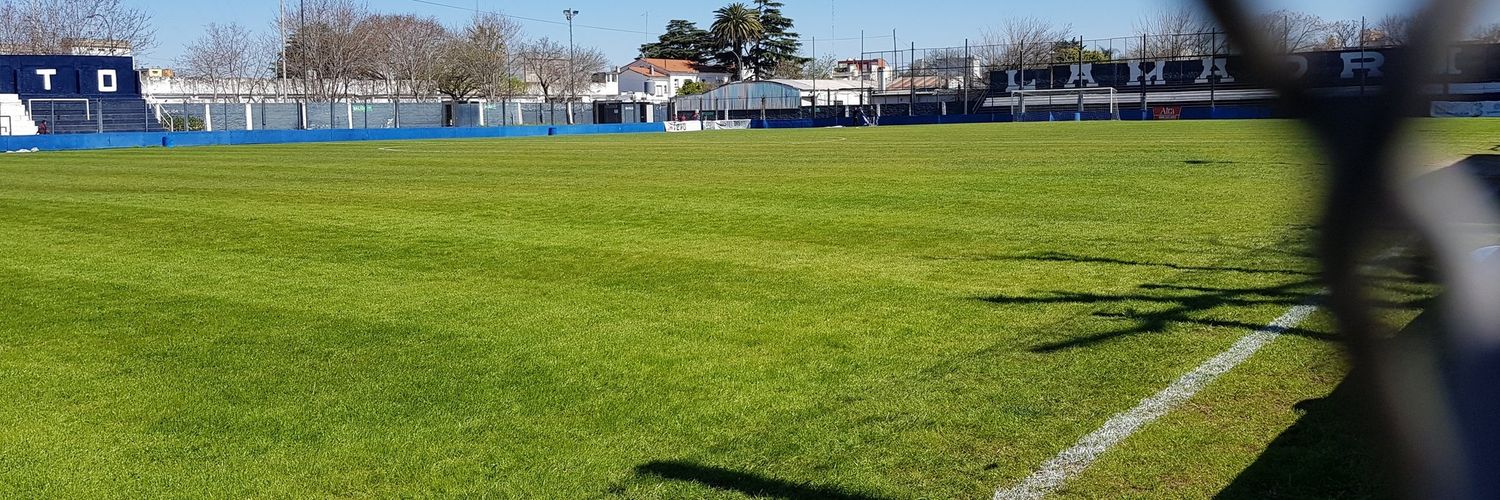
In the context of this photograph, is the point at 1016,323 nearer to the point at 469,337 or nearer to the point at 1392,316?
the point at 469,337

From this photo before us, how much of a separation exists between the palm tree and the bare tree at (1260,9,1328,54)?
13531 cm

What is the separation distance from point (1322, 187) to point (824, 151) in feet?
101

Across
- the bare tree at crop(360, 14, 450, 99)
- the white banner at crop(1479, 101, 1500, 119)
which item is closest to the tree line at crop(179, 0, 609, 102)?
the bare tree at crop(360, 14, 450, 99)

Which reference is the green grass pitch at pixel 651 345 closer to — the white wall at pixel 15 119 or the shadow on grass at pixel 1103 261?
the shadow on grass at pixel 1103 261

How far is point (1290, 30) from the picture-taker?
0.73 m

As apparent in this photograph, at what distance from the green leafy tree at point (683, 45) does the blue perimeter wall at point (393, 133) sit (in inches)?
2676

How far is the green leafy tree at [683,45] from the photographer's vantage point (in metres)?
144

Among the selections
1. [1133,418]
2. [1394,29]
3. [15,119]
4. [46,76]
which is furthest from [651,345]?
[46,76]

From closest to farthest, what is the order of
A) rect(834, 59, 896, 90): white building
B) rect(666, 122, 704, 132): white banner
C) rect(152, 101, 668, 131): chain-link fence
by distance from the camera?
rect(152, 101, 668, 131): chain-link fence < rect(666, 122, 704, 132): white banner < rect(834, 59, 896, 90): white building

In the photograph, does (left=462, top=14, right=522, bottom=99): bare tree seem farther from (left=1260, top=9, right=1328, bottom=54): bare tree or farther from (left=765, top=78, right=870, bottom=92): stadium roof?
(left=1260, top=9, right=1328, bottom=54): bare tree

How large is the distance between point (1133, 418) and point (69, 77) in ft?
210

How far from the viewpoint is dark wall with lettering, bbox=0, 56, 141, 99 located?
189 feet

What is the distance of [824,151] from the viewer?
31.4 m

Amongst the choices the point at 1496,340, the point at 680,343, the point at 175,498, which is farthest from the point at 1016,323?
the point at 1496,340
